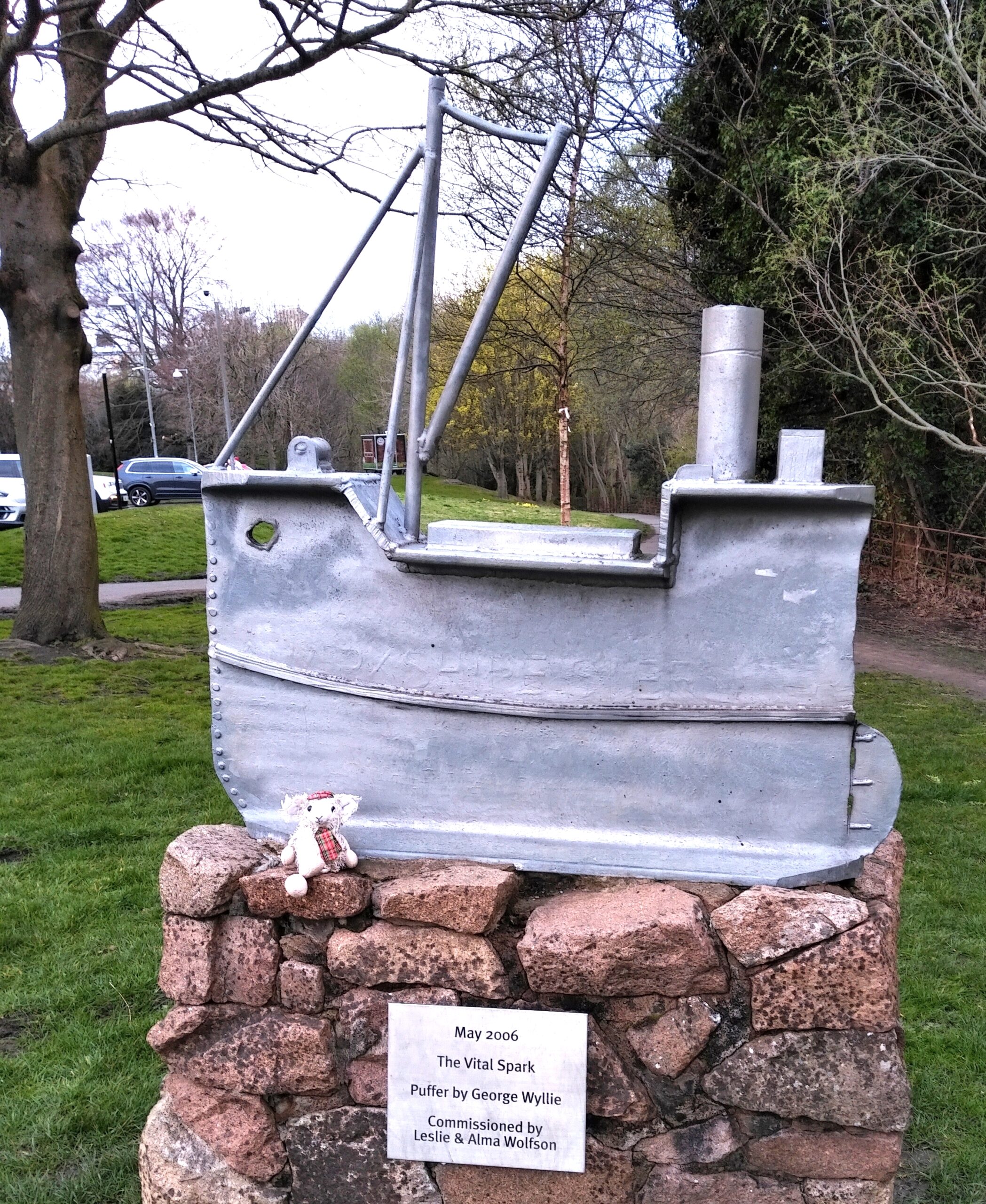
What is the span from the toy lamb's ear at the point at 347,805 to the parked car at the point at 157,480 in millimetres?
25846

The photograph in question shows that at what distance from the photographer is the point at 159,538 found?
18625 millimetres

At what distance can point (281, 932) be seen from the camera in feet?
8.34

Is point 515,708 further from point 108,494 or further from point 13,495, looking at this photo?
point 108,494

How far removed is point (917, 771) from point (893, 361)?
5.71m

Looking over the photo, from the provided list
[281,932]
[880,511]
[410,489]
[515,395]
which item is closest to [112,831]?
[281,932]

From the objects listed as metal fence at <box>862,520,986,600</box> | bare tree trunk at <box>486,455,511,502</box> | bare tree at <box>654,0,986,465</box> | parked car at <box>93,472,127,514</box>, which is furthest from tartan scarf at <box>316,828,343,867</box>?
bare tree trunk at <box>486,455,511,502</box>

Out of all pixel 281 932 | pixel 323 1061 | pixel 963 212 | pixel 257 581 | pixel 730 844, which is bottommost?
pixel 323 1061

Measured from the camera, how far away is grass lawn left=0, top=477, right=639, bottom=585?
15430 millimetres

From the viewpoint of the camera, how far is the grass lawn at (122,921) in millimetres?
3059

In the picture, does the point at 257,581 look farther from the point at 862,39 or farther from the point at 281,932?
the point at 862,39

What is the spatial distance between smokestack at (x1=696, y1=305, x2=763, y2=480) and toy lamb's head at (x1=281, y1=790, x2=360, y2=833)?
48.1 inches

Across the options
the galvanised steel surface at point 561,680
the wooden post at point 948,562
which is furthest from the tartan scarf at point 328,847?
the wooden post at point 948,562

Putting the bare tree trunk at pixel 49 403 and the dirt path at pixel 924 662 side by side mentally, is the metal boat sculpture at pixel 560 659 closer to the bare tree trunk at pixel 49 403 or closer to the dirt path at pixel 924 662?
the bare tree trunk at pixel 49 403

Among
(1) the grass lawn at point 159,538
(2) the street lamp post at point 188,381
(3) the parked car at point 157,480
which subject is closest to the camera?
(1) the grass lawn at point 159,538
